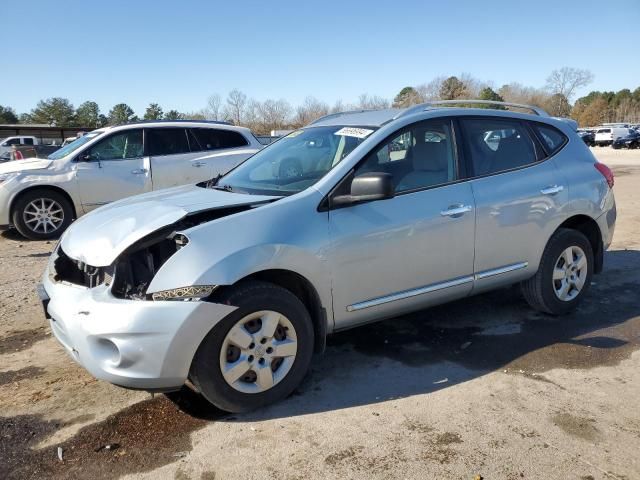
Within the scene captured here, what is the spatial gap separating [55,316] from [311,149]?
213cm

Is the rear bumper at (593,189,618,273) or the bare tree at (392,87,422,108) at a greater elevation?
the bare tree at (392,87,422,108)

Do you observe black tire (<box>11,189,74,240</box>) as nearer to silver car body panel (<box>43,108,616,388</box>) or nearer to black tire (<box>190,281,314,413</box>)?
silver car body panel (<box>43,108,616,388</box>)

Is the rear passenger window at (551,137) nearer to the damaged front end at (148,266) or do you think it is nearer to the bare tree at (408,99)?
the damaged front end at (148,266)

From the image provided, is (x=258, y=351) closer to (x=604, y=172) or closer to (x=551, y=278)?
(x=551, y=278)

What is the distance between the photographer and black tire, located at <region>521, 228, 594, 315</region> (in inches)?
177

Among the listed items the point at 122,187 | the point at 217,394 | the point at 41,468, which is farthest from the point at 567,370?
the point at 122,187

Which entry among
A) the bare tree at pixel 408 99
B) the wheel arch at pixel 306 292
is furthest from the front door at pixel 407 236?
the bare tree at pixel 408 99

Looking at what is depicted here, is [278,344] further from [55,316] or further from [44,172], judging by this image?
[44,172]

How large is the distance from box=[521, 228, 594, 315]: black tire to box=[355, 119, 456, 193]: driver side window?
1234 millimetres

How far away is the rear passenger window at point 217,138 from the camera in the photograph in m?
9.20

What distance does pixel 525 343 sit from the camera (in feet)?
13.8

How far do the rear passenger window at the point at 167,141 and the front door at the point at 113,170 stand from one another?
168 millimetres

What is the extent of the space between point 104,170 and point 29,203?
1.21 m

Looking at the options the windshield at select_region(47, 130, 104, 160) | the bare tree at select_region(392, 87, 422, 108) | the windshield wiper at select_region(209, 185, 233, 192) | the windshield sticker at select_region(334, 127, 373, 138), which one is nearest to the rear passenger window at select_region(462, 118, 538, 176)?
the windshield sticker at select_region(334, 127, 373, 138)
